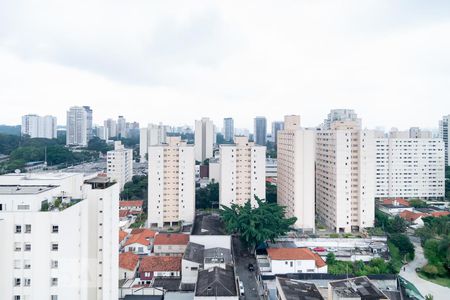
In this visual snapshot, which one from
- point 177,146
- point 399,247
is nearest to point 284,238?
point 399,247

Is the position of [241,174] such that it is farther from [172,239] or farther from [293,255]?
[293,255]

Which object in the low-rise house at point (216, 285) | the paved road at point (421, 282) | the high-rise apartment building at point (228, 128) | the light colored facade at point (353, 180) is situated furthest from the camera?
the high-rise apartment building at point (228, 128)

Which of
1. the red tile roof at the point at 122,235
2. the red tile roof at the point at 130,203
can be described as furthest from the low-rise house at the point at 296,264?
the red tile roof at the point at 130,203

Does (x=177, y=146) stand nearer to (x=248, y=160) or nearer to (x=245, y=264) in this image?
(x=248, y=160)

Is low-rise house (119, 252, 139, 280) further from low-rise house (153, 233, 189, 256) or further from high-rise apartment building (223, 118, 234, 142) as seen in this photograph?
high-rise apartment building (223, 118, 234, 142)

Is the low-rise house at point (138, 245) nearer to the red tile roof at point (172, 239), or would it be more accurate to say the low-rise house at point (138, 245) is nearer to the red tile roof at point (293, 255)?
the red tile roof at point (172, 239)

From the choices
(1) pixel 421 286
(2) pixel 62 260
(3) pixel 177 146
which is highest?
(3) pixel 177 146

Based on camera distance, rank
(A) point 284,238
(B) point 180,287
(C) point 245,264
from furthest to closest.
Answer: (A) point 284,238 → (C) point 245,264 → (B) point 180,287
